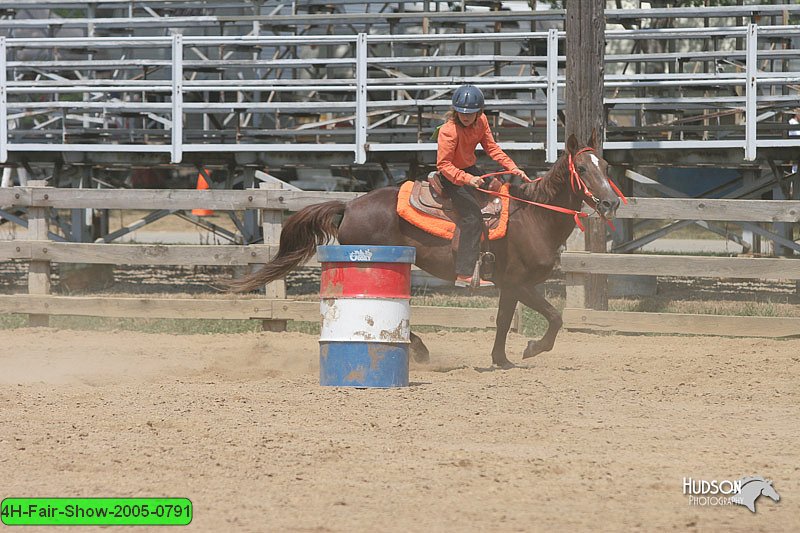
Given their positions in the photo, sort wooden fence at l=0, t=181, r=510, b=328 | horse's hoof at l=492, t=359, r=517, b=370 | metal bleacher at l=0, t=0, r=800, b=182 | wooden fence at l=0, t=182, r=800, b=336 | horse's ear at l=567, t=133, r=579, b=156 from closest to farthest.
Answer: horse's ear at l=567, t=133, r=579, b=156
horse's hoof at l=492, t=359, r=517, b=370
wooden fence at l=0, t=182, r=800, b=336
wooden fence at l=0, t=181, r=510, b=328
metal bleacher at l=0, t=0, r=800, b=182

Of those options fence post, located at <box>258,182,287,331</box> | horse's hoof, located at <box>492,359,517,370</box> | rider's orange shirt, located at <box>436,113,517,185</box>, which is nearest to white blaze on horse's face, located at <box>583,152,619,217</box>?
rider's orange shirt, located at <box>436,113,517,185</box>

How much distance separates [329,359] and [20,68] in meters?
9.57

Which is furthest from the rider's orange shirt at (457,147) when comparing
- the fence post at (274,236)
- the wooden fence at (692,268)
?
the fence post at (274,236)

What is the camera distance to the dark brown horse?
9.45m

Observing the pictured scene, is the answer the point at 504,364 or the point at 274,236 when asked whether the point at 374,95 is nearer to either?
the point at 274,236

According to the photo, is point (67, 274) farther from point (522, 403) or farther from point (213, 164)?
point (522, 403)

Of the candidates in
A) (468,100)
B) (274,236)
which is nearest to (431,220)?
(468,100)

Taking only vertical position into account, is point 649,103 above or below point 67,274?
above

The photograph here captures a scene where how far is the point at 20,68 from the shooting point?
1569cm

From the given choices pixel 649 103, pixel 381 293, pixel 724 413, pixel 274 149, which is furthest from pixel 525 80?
pixel 724 413

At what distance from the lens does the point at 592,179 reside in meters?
9.08

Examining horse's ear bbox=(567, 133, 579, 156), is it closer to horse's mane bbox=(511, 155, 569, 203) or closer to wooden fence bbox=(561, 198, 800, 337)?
horse's mane bbox=(511, 155, 569, 203)

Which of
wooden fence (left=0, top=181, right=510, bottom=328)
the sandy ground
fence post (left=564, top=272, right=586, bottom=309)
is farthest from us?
wooden fence (left=0, top=181, right=510, bottom=328)

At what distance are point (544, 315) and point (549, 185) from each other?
1101mm
